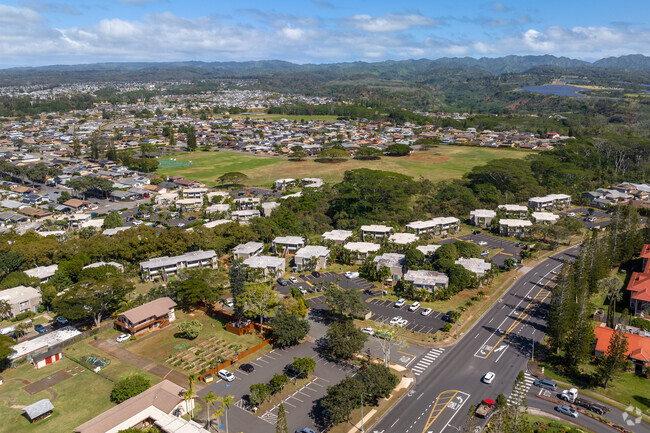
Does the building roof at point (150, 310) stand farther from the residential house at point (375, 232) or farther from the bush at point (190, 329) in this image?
the residential house at point (375, 232)

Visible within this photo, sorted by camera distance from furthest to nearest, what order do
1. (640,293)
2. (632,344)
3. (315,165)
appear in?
(315,165), (640,293), (632,344)

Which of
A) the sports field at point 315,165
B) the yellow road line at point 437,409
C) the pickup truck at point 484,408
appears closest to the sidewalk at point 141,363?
the yellow road line at point 437,409

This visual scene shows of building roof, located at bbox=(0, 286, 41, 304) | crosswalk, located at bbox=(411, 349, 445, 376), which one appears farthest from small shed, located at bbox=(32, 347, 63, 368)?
crosswalk, located at bbox=(411, 349, 445, 376)

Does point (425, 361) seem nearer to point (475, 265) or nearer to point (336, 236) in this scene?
point (475, 265)

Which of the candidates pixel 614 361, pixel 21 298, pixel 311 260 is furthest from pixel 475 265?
pixel 21 298

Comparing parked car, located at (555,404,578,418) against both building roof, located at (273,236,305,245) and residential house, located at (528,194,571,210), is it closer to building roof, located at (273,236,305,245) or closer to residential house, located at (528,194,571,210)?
building roof, located at (273,236,305,245)
